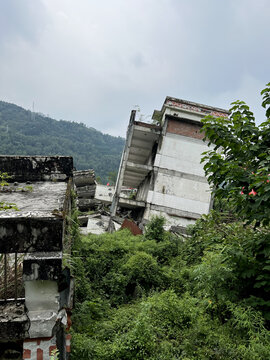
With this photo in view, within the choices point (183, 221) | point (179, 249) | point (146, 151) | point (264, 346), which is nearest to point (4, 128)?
point (146, 151)

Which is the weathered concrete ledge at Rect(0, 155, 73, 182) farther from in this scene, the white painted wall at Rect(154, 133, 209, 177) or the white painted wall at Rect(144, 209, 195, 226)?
the white painted wall at Rect(154, 133, 209, 177)

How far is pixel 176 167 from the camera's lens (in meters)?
17.7

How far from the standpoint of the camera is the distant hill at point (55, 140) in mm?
74500

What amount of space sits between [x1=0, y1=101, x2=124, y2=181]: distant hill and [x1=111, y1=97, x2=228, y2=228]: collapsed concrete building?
50.4 metres

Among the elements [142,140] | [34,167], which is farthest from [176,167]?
[34,167]

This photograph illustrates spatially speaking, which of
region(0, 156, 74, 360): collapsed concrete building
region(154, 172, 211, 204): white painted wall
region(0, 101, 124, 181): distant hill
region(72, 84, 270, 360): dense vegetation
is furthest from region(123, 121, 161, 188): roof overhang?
region(0, 101, 124, 181): distant hill

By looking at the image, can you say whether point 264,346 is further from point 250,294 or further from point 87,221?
point 87,221

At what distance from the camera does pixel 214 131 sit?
4379 millimetres

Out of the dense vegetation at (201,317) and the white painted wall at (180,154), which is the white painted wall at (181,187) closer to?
the white painted wall at (180,154)

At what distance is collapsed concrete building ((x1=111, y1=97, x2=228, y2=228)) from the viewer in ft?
56.3

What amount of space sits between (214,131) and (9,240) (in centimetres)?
331

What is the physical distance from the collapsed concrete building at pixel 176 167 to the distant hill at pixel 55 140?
50444 mm

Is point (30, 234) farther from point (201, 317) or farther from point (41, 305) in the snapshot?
point (201, 317)

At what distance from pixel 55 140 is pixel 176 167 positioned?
77852mm
